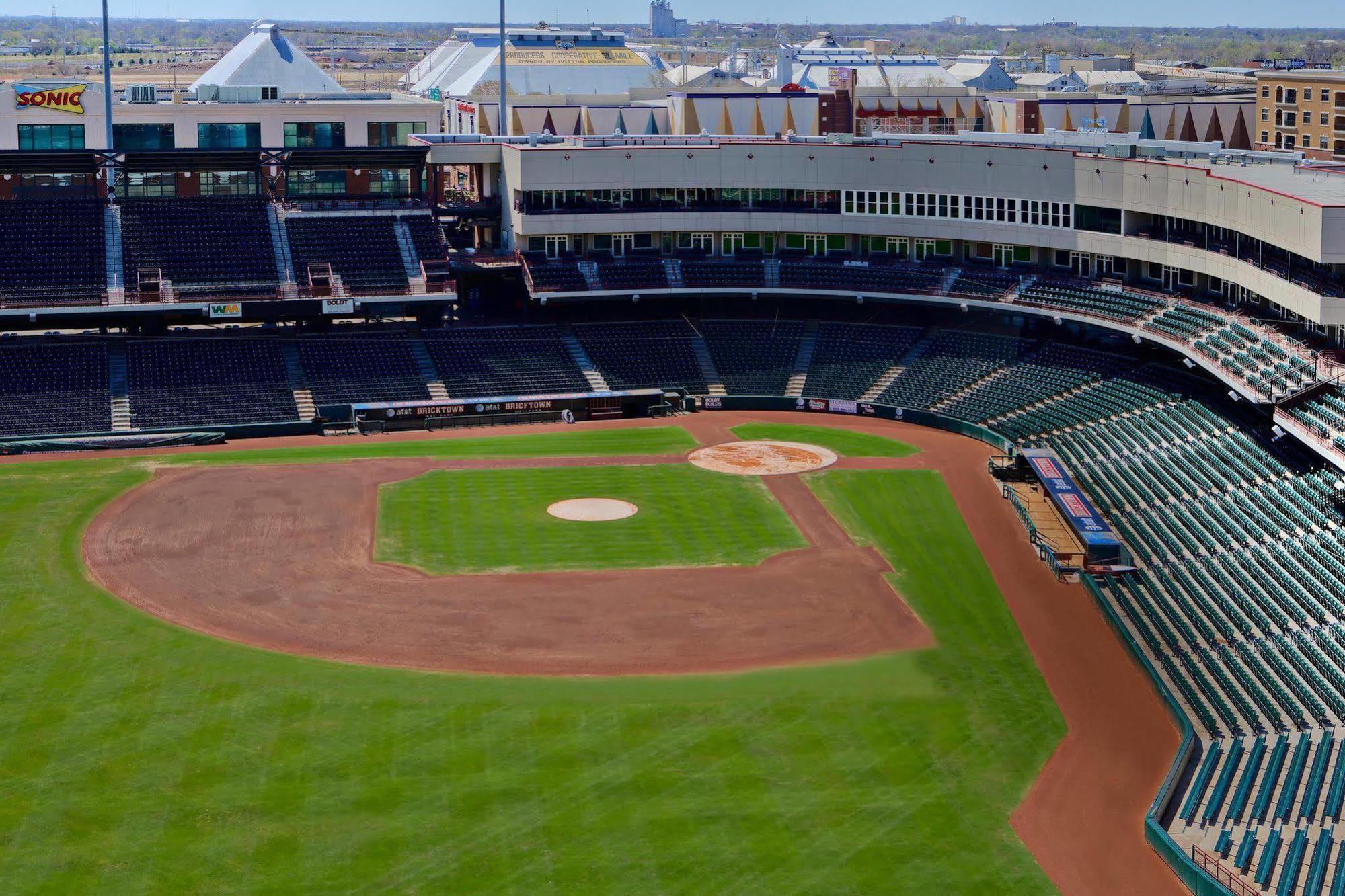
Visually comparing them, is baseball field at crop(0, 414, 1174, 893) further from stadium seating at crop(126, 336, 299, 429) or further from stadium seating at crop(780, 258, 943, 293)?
stadium seating at crop(780, 258, 943, 293)

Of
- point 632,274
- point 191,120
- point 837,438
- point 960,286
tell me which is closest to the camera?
point 837,438

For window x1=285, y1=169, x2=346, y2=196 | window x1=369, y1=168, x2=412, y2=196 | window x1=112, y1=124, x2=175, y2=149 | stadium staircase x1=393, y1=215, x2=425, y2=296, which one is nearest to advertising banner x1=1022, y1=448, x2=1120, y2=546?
stadium staircase x1=393, y1=215, x2=425, y2=296

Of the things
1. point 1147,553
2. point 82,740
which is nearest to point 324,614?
point 82,740

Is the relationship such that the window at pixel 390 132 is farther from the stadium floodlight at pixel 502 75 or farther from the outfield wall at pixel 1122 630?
the outfield wall at pixel 1122 630

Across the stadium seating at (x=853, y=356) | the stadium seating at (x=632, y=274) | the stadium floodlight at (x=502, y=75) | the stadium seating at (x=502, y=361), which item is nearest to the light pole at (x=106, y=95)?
the stadium seating at (x=502, y=361)

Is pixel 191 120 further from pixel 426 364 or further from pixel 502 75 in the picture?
pixel 426 364

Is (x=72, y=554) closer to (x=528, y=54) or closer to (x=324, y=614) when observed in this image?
(x=324, y=614)

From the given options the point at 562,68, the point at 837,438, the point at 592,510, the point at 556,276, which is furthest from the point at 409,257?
the point at 562,68
